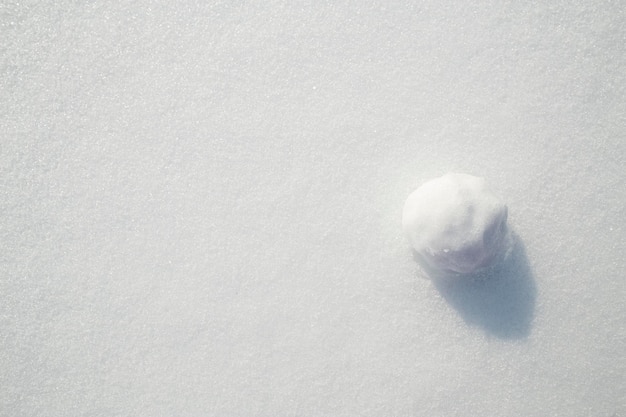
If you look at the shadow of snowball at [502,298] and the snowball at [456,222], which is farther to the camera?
the shadow of snowball at [502,298]

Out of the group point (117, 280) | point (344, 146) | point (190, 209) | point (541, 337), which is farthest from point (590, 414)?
point (117, 280)

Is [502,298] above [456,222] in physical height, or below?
below

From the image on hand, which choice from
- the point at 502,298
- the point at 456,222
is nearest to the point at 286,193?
the point at 456,222

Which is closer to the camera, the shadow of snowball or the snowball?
the snowball

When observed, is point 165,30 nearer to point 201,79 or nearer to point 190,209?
point 201,79

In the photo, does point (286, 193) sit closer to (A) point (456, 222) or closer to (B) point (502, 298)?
(A) point (456, 222)
